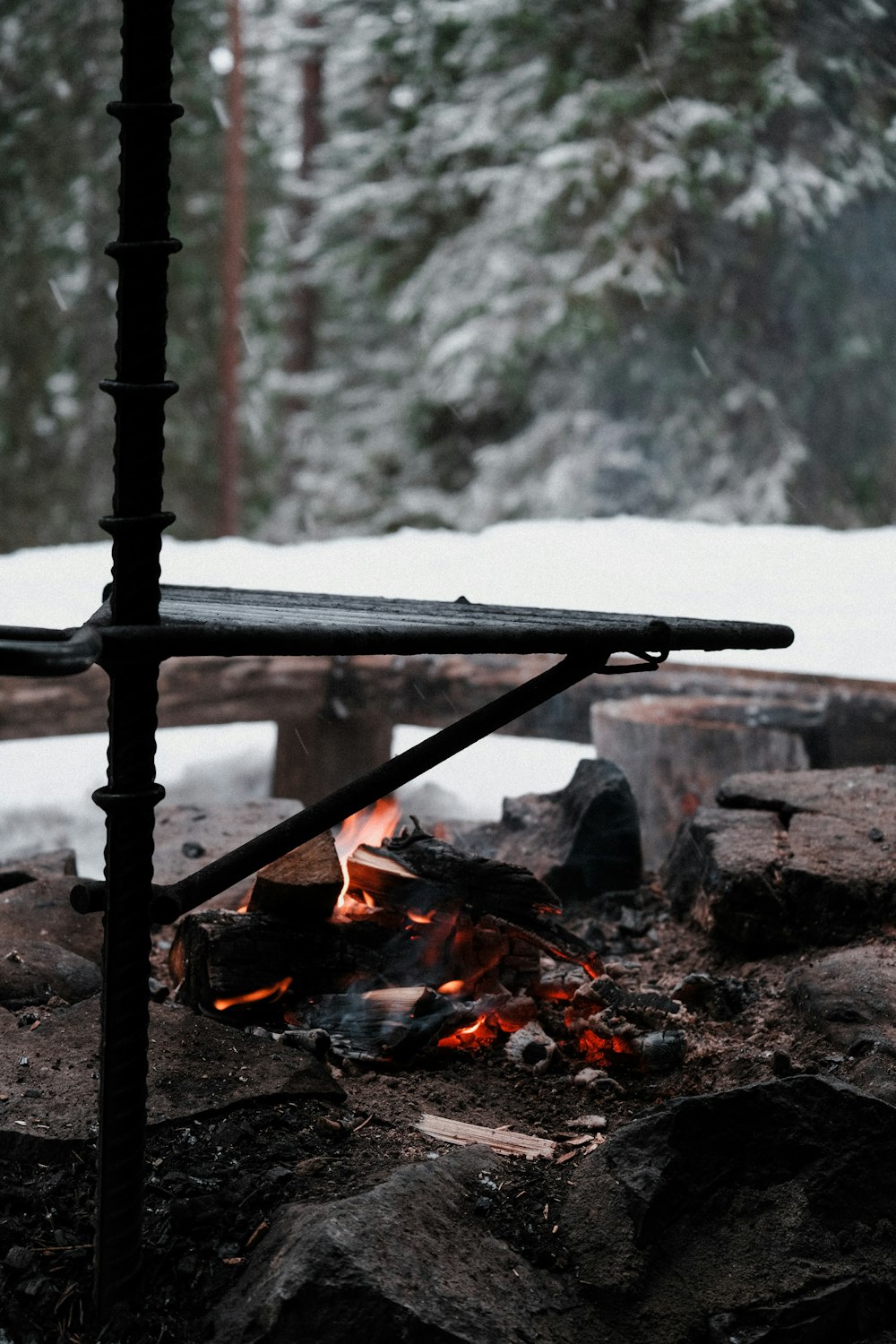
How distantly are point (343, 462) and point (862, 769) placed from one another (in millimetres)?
11196

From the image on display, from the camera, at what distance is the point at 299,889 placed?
8.97ft

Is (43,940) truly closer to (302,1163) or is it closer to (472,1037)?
(472,1037)

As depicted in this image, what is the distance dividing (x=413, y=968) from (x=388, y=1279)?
118cm

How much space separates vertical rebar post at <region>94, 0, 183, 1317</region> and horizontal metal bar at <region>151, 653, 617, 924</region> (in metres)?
0.07

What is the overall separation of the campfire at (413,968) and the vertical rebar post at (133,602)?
2.76ft

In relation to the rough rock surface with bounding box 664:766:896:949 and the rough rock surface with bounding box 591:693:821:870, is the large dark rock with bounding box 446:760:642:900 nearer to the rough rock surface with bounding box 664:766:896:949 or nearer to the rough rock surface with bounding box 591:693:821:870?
the rough rock surface with bounding box 664:766:896:949

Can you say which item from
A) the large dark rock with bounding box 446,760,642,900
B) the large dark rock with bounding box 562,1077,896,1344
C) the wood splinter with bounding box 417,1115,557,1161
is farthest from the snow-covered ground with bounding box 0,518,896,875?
the large dark rock with bounding box 562,1077,896,1344

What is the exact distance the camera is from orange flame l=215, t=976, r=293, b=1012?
2611 millimetres

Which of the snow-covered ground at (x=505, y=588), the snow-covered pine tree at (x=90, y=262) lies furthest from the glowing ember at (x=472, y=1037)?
the snow-covered pine tree at (x=90, y=262)

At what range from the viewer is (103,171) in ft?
50.8

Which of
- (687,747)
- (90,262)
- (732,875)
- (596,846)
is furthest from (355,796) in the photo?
(90,262)

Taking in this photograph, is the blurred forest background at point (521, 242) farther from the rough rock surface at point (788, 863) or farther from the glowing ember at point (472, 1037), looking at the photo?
the glowing ember at point (472, 1037)

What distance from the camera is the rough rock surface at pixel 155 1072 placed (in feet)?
6.95

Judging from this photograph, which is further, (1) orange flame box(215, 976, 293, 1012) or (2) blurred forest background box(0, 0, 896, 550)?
(2) blurred forest background box(0, 0, 896, 550)
